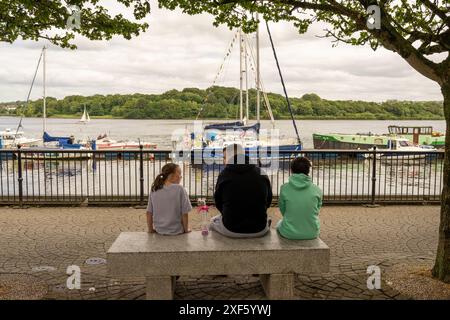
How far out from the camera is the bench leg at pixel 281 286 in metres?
5.22

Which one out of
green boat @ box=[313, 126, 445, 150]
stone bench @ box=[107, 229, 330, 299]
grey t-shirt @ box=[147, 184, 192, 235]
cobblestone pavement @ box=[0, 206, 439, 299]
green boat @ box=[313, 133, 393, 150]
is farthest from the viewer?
green boat @ box=[313, 126, 445, 150]

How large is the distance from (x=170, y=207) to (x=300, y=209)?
154 centimetres

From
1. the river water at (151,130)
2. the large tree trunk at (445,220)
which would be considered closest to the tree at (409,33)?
the large tree trunk at (445,220)

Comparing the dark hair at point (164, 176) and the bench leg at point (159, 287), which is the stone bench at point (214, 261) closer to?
the bench leg at point (159, 287)

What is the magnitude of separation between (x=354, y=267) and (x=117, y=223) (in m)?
5.14

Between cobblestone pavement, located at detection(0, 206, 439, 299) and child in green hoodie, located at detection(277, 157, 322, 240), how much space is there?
80 cm

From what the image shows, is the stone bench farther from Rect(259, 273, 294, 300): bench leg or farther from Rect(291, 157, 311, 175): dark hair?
Rect(291, 157, 311, 175): dark hair

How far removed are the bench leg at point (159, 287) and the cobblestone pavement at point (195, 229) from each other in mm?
552

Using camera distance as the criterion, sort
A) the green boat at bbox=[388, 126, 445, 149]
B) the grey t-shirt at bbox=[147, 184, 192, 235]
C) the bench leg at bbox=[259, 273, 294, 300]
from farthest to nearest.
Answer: the green boat at bbox=[388, 126, 445, 149] < the grey t-shirt at bbox=[147, 184, 192, 235] < the bench leg at bbox=[259, 273, 294, 300]

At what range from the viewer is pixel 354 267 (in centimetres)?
681

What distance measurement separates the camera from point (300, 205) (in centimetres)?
552

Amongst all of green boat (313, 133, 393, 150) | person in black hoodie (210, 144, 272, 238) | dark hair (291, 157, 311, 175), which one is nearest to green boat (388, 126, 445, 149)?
green boat (313, 133, 393, 150)

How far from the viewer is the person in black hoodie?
5.32 meters
